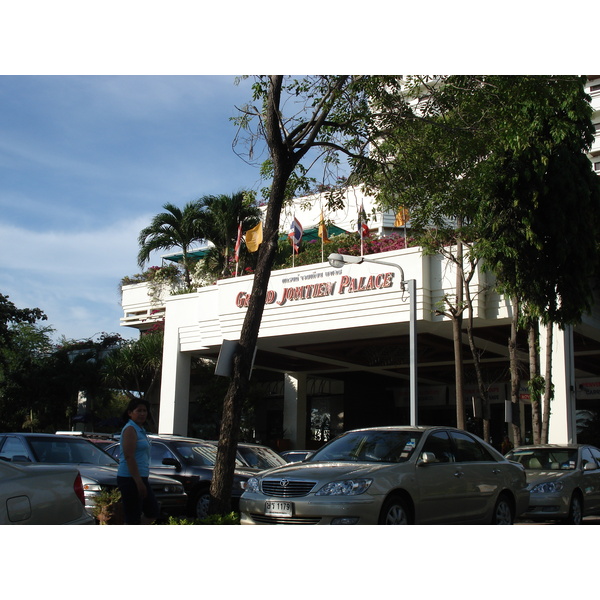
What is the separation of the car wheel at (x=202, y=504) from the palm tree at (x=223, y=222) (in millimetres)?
18891

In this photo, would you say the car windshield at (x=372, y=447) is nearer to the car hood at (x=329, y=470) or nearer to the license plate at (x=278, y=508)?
the car hood at (x=329, y=470)

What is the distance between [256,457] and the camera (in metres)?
14.0

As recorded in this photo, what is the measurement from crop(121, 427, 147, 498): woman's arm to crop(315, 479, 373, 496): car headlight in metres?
1.91

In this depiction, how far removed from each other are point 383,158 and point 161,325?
23638 mm

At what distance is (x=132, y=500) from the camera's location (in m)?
7.81

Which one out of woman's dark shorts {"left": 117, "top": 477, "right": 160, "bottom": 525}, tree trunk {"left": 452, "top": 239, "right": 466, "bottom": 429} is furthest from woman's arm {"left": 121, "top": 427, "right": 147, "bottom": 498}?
tree trunk {"left": 452, "top": 239, "right": 466, "bottom": 429}

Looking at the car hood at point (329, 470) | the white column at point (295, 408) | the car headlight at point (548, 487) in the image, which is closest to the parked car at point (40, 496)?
the car hood at point (329, 470)

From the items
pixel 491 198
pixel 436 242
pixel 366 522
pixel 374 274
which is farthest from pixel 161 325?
pixel 366 522

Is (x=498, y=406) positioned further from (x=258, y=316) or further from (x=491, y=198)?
(x=258, y=316)

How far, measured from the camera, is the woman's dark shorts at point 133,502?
7809 millimetres

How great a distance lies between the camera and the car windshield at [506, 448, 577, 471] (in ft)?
43.8

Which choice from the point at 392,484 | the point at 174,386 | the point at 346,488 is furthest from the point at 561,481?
the point at 174,386

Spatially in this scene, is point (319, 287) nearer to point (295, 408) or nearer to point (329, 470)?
point (295, 408)

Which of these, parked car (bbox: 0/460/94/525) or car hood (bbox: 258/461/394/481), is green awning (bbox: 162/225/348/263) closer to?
car hood (bbox: 258/461/394/481)
